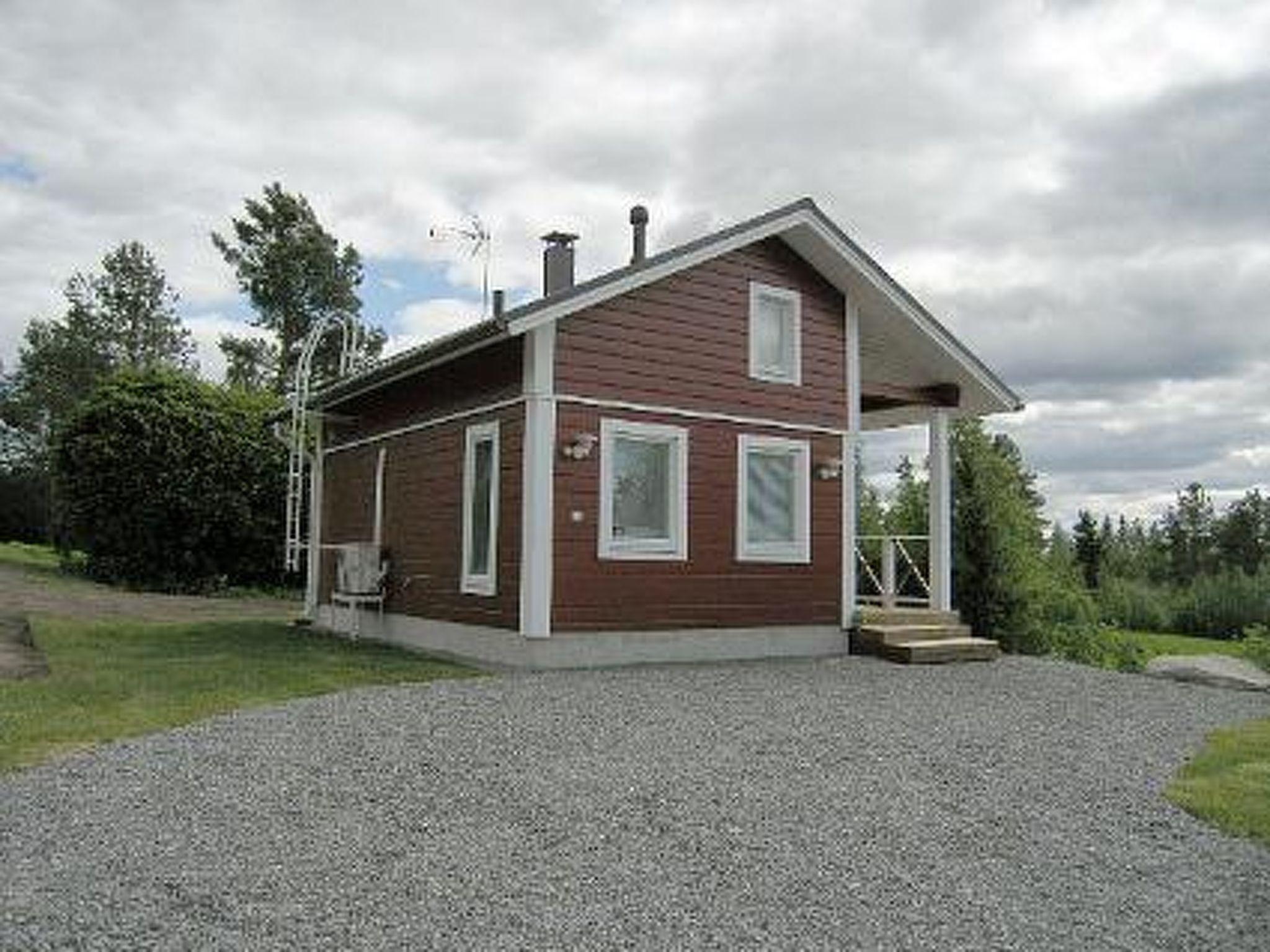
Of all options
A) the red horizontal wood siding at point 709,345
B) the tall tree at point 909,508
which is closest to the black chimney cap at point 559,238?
the red horizontal wood siding at point 709,345

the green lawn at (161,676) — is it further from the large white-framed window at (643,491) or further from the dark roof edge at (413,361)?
the dark roof edge at (413,361)

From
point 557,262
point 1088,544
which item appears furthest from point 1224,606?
point 557,262

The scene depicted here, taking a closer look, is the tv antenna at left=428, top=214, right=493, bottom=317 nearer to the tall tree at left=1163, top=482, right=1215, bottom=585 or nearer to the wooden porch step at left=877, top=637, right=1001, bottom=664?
the wooden porch step at left=877, top=637, right=1001, bottom=664

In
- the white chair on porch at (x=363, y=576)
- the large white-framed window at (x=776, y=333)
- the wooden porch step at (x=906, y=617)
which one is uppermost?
the large white-framed window at (x=776, y=333)

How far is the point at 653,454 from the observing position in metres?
11.6

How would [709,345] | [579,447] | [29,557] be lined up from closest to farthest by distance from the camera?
[579,447] < [709,345] < [29,557]

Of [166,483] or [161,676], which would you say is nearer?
[161,676]

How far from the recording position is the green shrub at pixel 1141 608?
26812 millimetres

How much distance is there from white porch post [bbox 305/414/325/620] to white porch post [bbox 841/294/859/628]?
759cm

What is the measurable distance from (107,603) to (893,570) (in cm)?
1177

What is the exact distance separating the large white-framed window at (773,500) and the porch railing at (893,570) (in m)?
2.58

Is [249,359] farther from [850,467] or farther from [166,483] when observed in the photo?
[850,467]

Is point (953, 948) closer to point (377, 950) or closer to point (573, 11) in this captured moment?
point (377, 950)

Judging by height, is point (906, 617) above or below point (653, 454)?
below
